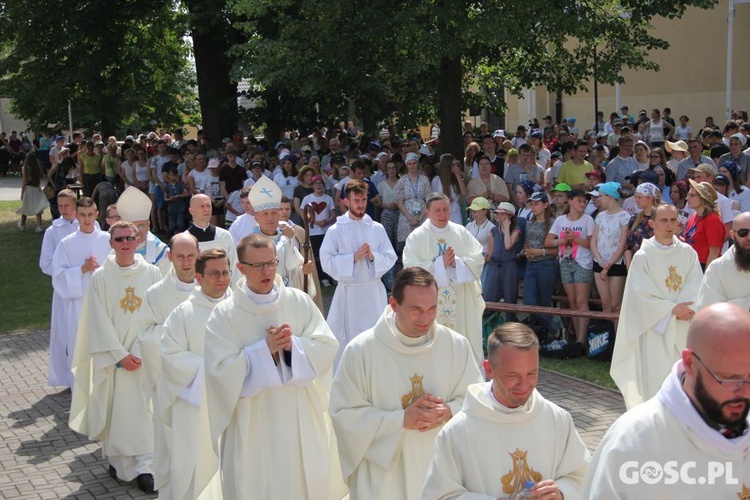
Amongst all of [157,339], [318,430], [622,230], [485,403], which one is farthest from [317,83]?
[485,403]

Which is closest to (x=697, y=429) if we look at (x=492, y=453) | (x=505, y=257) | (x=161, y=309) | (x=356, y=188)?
(x=492, y=453)

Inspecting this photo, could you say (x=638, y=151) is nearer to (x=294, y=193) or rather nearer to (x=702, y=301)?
(x=294, y=193)

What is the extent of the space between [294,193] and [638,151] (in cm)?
524

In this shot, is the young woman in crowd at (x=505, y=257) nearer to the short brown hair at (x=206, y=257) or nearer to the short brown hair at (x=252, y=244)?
the short brown hair at (x=206, y=257)

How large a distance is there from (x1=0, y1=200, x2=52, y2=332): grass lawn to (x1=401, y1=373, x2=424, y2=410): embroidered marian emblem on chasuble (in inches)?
401

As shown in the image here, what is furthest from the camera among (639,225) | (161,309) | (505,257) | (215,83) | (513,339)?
(215,83)

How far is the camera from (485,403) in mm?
4477

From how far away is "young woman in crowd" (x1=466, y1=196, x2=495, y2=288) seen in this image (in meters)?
12.5

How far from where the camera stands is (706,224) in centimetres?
1058

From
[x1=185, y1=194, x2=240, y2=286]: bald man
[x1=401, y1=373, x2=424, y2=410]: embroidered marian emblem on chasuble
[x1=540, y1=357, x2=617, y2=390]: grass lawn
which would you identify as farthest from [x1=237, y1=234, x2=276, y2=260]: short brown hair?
[x1=540, y1=357, x2=617, y2=390]: grass lawn

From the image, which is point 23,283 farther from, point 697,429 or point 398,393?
point 697,429

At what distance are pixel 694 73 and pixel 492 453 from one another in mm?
30111

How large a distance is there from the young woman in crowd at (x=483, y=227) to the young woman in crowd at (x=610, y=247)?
135cm

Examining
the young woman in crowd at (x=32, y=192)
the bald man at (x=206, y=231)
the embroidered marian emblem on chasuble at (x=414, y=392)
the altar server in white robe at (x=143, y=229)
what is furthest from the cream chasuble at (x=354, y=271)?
the young woman in crowd at (x=32, y=192)
